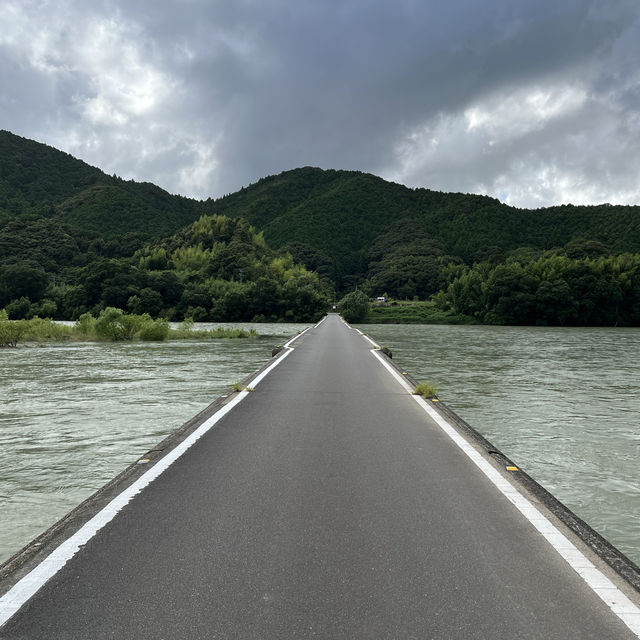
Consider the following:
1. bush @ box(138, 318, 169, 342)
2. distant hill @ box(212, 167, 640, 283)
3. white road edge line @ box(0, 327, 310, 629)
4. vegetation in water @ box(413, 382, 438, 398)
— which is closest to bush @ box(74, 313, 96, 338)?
bush @ box(138, 318, 169, 342)

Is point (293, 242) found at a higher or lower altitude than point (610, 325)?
higher

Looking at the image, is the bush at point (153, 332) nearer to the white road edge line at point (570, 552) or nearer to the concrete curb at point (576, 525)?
the concrete curb at point (576, 525)

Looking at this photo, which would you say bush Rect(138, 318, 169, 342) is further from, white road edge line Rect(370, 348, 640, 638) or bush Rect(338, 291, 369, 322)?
bush Rect(338, 291, 369, 322)

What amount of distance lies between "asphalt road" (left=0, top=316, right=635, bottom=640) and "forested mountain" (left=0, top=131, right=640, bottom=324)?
8355 centimetres

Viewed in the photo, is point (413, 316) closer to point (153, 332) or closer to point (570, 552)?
point (153, 332)

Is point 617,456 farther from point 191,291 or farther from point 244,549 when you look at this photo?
point 191,291

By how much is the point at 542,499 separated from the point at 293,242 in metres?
178

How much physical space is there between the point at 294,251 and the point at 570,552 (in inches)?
6959

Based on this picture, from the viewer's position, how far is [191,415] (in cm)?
991

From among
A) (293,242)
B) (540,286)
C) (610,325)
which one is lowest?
(610,325)


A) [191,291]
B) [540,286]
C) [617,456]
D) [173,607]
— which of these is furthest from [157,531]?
[191,291]

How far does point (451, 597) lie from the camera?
10.1ft

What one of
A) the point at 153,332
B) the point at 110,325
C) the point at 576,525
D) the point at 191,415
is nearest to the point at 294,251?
the point at 153,332

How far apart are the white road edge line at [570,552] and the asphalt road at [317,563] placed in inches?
2.9
